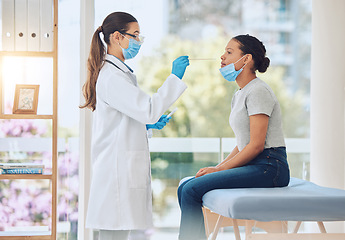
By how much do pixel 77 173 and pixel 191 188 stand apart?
132 cm

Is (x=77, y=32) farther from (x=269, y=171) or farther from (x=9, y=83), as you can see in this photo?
(x=269, y=171)

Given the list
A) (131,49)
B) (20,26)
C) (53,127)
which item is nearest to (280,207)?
(131,49)

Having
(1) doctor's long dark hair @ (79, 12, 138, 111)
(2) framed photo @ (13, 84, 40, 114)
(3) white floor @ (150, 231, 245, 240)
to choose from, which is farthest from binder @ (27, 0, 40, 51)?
(3) white floor @ (150, 231, 245, 240)

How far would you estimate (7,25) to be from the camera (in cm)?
286

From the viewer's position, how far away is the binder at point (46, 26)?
2.83 m

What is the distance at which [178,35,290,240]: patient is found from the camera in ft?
6.49

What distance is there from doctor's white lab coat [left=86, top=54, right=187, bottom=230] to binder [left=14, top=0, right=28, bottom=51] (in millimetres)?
1042

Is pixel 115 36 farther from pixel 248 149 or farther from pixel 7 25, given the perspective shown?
pixel 7 25

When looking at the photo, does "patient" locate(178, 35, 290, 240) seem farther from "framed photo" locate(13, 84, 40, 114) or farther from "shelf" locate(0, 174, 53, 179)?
"framed photo" locate(13, 84, 40, 114)

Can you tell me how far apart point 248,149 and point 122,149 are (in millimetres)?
545

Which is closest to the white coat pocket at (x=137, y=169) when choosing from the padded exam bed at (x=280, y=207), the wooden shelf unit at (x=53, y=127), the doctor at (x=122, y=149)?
the doctor at (x=122, y=149)

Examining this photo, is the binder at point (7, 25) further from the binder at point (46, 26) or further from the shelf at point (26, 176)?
the shelf at point (26, 176)

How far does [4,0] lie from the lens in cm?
289

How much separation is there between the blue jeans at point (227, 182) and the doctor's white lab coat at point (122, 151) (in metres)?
0.18
